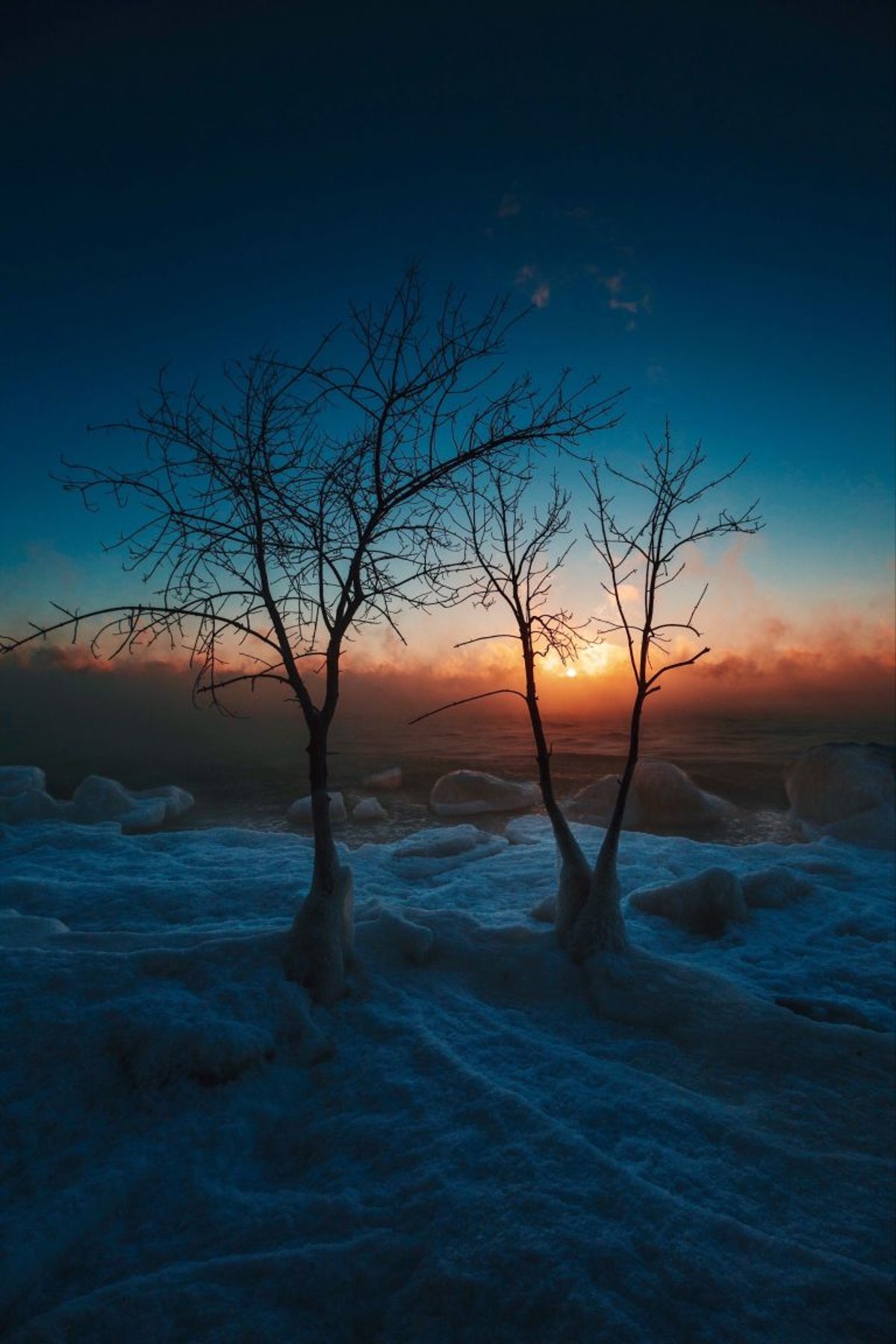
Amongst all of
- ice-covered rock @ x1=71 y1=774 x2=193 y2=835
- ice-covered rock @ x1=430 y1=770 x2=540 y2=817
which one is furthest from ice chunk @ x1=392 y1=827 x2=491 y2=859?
ice-covered rock @ x1=71 y1=774 x2=193 y2=835

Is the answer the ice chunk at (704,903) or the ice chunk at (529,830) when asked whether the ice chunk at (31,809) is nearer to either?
the ice chunk at (529,830)

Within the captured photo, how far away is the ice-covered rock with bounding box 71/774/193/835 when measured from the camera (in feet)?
55.5

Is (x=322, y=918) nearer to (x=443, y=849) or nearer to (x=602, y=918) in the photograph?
(x=602, y=918)

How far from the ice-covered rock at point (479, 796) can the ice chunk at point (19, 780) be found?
12.0 meters

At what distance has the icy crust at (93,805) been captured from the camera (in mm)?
16219

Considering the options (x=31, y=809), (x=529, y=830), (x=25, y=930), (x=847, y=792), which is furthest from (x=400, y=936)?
(x=31, y=809)

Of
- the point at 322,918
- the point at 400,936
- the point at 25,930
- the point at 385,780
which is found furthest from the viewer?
the point at 385,780

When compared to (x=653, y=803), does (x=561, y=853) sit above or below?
above

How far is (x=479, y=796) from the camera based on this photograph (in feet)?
65.5

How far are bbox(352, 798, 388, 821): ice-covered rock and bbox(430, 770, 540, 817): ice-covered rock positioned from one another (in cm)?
173

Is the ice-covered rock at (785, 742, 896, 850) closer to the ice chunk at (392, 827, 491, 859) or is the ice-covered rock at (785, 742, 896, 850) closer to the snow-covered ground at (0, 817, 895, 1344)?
the snow-covered ground at (0, 817, 895, 1344)

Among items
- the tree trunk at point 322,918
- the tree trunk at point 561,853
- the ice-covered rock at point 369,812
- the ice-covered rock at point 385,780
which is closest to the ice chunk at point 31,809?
the ice-covered rock at point 369,812

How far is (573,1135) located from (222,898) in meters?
6.27

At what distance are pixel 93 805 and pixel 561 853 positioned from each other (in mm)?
14766
